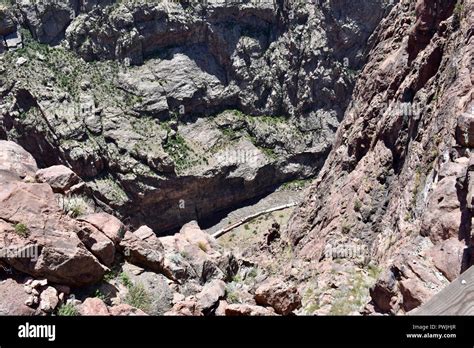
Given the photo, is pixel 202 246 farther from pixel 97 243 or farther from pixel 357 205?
pixel 357 205

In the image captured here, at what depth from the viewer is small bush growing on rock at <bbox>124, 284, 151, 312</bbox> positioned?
1531cm

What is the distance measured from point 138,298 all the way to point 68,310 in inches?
126

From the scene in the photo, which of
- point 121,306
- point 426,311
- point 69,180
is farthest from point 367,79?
point 426,311

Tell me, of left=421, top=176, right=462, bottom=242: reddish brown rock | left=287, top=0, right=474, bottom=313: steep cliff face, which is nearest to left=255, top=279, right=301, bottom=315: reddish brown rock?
left=287, top=0, right=474, bottom=313: steep cliff face

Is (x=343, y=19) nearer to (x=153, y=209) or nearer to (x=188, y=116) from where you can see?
(x=188, y=116)

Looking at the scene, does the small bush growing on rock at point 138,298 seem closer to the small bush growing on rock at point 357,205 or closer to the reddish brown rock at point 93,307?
the reddish brown rock at point 93,307

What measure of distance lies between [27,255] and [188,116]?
65113 millimetres

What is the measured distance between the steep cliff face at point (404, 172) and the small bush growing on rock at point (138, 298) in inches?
309

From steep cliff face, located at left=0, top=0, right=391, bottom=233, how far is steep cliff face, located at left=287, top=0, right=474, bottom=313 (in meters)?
37.3

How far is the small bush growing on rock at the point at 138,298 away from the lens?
603 inches

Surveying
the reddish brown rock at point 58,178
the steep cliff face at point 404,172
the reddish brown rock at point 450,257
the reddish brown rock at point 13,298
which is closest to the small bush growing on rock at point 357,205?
the steep cliff face at point 404,172

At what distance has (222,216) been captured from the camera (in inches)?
2940

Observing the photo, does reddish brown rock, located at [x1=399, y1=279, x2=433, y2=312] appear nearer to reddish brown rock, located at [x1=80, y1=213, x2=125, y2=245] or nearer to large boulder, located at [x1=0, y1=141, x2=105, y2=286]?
large boulder, located at [x1=0, y1=141, x2=105, y2=286]

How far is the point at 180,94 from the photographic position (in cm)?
7575
